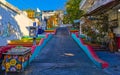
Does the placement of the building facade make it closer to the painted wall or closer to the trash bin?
the painted wall

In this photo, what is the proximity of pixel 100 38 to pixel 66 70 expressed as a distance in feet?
39.7

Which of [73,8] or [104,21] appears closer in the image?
[104,21]

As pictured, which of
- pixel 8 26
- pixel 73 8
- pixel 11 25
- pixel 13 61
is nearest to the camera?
pixel 13 61

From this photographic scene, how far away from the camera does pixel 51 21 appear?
234ft

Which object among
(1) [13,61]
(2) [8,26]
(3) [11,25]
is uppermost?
(3) [11,25]

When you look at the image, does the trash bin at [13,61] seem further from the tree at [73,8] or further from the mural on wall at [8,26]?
the tree at [73,8]

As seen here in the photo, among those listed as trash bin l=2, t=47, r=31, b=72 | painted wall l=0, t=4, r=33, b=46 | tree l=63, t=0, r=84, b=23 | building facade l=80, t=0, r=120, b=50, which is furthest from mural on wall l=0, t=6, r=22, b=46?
tree l=63, t=0, r=84, b=23

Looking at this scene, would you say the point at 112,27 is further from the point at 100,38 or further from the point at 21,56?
the point at 21,56

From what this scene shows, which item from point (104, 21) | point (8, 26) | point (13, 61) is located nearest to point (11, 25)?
point (8, 26)

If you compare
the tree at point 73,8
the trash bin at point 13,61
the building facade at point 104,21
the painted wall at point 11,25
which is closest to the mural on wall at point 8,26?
the painted wall at point 11,25

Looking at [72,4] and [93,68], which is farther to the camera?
[72,4]

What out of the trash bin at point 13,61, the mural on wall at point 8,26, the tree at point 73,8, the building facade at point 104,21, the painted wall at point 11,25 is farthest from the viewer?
the tree at point 73,8

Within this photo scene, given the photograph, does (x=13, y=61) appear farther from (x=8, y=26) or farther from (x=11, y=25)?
(x=11, y=25)

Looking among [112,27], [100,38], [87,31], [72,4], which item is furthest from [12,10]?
[72,4]
